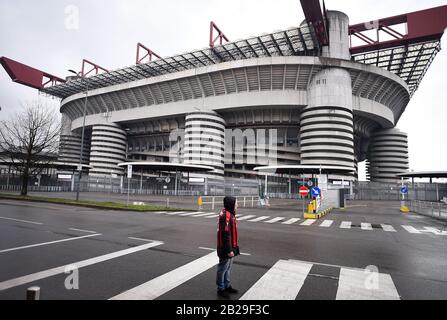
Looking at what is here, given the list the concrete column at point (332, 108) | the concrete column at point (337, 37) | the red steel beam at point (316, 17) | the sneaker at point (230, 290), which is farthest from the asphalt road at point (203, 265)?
the concrete column at point (337, 37)

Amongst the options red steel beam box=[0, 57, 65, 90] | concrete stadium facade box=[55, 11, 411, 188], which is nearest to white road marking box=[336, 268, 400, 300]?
concrete stadium facade box=[55, 11, 411, 188]

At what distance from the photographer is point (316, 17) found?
42125 millimetres

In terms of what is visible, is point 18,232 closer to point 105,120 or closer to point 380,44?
point 380,44

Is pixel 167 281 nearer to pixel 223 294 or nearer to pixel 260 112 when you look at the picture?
pixel 223 294

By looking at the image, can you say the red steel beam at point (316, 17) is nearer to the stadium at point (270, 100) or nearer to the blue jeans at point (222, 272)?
the stadium at point (270, 100)

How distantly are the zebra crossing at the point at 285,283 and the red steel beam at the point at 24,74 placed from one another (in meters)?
87.1

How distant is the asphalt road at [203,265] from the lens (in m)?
4.44

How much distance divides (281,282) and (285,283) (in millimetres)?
83

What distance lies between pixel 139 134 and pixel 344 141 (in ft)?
Answer: 191

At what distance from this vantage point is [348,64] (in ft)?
167

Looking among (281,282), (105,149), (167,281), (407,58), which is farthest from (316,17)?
(105,149)

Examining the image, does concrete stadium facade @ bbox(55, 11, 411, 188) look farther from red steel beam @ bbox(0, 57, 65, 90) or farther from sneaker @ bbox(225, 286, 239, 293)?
sneaker @ bbox(225, 286, 239, 293)

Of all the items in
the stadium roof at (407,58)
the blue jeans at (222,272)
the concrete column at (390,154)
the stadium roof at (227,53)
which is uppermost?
the stadium roof at (227,53)

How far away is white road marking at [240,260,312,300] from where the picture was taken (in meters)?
4.29
